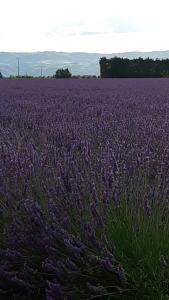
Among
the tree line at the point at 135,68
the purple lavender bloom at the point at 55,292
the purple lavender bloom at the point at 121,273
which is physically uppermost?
the purple lavender bloom at the point at 121,273

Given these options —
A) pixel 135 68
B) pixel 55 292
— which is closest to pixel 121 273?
pixel 55 292

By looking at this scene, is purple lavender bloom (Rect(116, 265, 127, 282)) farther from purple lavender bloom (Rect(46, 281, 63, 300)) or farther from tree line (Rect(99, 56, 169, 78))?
tree line (Rect(99, 56, 169, 78))

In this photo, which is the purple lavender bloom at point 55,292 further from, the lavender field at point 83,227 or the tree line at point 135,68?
the tree line at point 135,68

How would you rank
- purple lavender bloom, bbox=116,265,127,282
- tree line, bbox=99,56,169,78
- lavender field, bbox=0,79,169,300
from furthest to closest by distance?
1. tree line, bbox=99,56,169,78
2. lavender field, bbox=0,79,169,300
3. purple lavender bloom, bbox=116,265,127,282

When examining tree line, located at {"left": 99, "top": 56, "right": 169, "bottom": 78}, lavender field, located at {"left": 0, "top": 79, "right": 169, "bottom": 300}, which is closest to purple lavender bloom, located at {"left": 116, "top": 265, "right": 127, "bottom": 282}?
lavender field, located at {"left": 0, "top": 79, "right": 169, "bottom": 300}

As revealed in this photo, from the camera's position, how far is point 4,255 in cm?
194

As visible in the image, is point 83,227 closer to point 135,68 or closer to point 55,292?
point 55,292

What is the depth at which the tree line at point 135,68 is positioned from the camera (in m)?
32.2

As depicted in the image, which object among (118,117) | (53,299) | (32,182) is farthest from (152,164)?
(118,117)

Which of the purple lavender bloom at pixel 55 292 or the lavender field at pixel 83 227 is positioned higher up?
the lavender field at pixel 83 227

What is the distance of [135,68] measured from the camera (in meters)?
32.3

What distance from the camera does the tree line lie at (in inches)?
1268

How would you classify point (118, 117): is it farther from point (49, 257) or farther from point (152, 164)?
point (49, 257)

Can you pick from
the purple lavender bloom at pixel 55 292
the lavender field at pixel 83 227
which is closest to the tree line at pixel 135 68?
the lavender field at pixel 83 227
